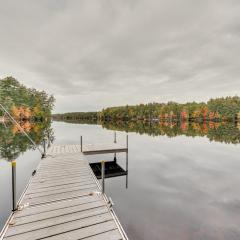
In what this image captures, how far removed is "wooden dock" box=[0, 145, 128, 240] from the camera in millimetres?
4336

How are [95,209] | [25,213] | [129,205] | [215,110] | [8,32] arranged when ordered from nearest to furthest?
1. [25,213]
2. [95,209]
3. [129,205]
4. [8,32]
5. [215,110]

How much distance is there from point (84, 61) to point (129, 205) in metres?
39.1

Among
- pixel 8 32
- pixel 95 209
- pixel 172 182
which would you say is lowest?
pixel 172 182

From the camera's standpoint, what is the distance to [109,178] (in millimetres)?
13281

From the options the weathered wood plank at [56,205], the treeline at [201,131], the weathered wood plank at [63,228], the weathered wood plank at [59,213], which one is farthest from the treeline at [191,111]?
the weathered wood plank at [63,228]

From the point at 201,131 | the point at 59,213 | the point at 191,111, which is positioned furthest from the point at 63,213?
the point at 191,111

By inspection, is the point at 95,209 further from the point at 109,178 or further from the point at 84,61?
the point at 84,61

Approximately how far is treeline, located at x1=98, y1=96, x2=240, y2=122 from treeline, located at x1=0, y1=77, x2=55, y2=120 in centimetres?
7621

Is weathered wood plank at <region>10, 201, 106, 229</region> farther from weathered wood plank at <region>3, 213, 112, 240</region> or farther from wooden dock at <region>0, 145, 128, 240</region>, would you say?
weathered wood plank at <region>3, 213, 112, 240</region>

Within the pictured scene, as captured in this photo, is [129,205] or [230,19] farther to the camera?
[230,19]

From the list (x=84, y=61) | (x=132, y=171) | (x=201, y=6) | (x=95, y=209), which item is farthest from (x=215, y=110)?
(x=95, y=209)

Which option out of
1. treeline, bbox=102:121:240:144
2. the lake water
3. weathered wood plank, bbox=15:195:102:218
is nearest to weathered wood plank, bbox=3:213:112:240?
weathered wood plank, bbox=15:195:102:218

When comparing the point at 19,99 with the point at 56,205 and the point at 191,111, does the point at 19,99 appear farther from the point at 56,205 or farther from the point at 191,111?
the point at 191,111

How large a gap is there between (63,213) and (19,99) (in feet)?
261
